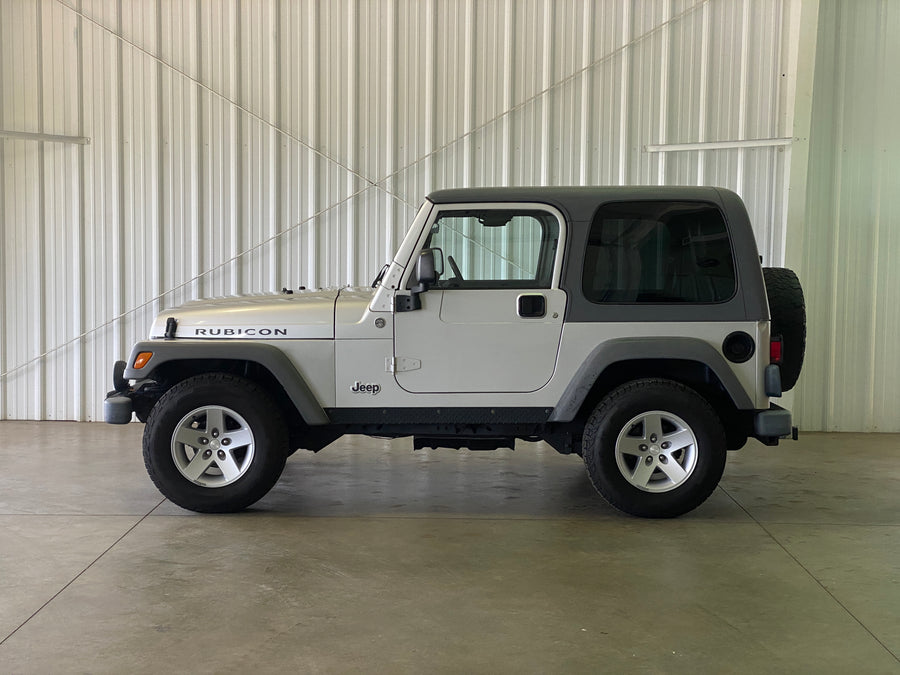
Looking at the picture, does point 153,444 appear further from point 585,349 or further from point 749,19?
point 749,19

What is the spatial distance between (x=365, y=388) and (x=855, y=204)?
18.6 ft

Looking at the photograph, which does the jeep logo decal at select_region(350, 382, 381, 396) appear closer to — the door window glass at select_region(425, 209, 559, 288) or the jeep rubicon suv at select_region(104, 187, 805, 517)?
the jeep rubicon suv at select_region(104, 187, 805, 517)

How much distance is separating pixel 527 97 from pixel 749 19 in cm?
227

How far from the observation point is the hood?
5410 millimetres

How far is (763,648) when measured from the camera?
3.49 metres

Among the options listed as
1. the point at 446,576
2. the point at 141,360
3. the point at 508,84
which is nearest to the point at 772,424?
the point at 446,576

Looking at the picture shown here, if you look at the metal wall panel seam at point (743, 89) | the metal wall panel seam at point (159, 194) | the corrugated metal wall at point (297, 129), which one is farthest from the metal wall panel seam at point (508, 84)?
the metal wall panel seam at point (159, 194)

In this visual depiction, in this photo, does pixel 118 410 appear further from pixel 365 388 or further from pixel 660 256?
pixel 660 256

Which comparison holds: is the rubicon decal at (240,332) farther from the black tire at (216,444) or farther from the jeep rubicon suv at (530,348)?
the black tire at (216,444)

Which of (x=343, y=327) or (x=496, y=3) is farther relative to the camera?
(x=496, y=3)

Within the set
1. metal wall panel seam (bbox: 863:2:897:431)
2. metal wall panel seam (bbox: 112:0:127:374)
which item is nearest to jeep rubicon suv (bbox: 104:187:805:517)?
metal wall panel seam (bbox: 112:0:127:374)

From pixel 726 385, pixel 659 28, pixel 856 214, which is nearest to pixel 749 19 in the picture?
pixel 659 28

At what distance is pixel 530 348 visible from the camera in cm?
532

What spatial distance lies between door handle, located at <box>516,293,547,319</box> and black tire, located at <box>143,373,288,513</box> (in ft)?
5.25
